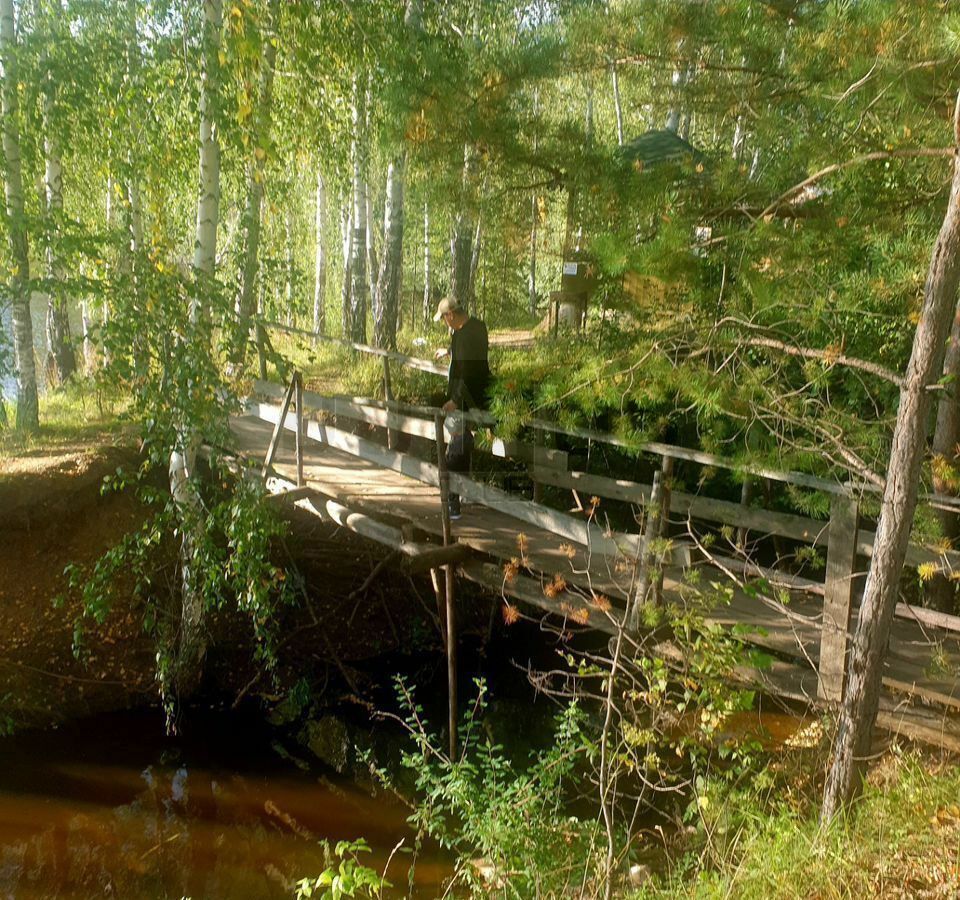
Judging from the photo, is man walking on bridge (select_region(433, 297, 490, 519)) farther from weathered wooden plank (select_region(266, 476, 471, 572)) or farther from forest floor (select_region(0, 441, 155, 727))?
forest floor (select_region(0, 441, 155, 727))

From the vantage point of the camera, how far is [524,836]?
4.63m

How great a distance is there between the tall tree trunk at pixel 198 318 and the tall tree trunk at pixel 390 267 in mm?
4407

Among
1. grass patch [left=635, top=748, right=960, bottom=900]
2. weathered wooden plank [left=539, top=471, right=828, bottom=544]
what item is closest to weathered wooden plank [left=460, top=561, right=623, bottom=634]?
weathered wooden plank [left=539, top=471, right=828, bottom=544]

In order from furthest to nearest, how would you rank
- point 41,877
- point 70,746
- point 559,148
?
point 70,746 < point 559,148 < point 41,877

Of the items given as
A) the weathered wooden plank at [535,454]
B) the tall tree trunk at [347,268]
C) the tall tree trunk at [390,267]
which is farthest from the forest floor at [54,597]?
the tall tree trunk at [347,268]

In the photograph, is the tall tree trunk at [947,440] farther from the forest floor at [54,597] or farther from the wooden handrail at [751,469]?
the forest floor at [54,597]

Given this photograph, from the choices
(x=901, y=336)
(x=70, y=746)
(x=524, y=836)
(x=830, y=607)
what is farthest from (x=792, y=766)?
(x=70, y=746)

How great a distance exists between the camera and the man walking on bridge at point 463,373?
6980 millimetres

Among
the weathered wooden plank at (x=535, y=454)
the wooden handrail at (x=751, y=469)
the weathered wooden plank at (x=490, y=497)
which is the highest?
the wooden handrail at (x=751, y=469)

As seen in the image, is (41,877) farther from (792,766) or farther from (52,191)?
(52,191)

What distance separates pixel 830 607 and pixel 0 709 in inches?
278

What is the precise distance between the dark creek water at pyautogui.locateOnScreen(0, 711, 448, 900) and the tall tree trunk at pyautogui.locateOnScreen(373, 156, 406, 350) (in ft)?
20.0

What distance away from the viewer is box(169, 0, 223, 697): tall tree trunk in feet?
20.3

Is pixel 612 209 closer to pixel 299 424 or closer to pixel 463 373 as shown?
pixel 463 373
